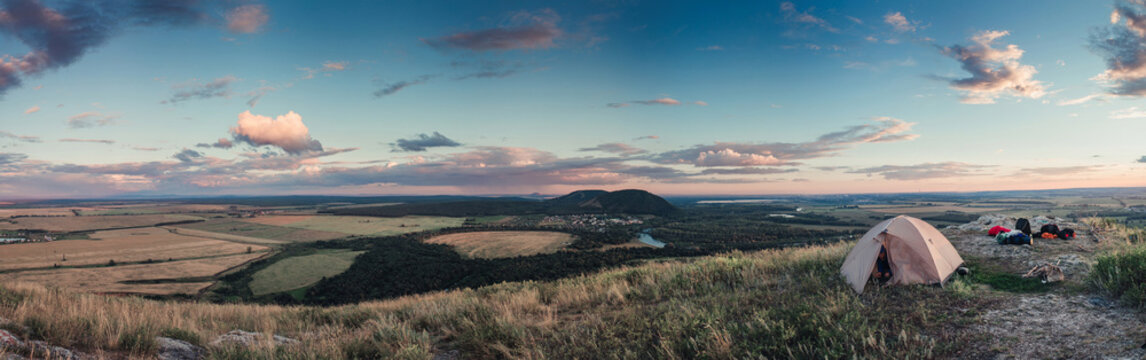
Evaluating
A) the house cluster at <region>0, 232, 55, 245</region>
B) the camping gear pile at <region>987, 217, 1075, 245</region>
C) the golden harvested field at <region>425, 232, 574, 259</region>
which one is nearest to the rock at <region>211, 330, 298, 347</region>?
the camping gear pile at <region>987, 217, 1075, 245</region>

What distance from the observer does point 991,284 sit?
9453 millimetres

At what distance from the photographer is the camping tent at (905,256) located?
9.70m

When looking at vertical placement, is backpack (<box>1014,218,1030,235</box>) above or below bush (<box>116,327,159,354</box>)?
above

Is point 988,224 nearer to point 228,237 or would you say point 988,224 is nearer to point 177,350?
point 177,350

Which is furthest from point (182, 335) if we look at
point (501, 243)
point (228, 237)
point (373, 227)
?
→ point (373, 227)

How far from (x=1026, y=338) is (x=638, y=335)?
19.2 feet

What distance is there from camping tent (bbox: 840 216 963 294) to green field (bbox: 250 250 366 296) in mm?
63942

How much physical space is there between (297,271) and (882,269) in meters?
75.1

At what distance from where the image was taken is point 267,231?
110 metres

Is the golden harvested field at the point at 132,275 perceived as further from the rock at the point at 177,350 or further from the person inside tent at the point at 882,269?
the person inside tent at the point at 882,269

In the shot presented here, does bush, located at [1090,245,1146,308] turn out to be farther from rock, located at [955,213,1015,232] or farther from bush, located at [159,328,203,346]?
bush, located at [159,328,203,346]

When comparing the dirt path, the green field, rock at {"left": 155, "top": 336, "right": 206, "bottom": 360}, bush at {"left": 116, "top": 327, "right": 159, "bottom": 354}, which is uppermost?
the dirt path

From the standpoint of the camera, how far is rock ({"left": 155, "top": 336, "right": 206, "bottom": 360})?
624 cm

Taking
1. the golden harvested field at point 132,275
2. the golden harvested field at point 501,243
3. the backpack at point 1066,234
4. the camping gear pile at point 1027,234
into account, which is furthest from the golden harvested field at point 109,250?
the backpack at point 1066,234
